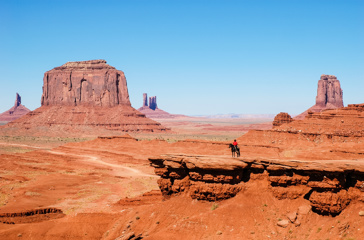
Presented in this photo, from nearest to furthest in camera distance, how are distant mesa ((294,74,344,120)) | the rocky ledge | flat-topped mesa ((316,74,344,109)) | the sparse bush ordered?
the rocky ledge
the sparse bush
distant mesa ((294,74,344,120))
flat-topped mesa ((316,74,344,109))

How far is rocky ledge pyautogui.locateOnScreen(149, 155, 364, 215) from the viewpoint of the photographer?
14258mm

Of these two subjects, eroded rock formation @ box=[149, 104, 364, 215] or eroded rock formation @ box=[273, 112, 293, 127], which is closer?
eroded rock formation @ box=[149, 104, 364, 215]

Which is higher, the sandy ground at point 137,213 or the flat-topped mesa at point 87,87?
the flat-topped mesa at point 87,87

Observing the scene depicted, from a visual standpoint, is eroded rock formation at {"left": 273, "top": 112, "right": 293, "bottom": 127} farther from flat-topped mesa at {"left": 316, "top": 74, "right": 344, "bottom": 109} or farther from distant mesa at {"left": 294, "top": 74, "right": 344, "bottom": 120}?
flat-topped mesa at {"left": 316, "top": 74, "right": 344, "bottom": 109}

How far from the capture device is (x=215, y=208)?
16953mm

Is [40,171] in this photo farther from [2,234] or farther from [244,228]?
[244,228]

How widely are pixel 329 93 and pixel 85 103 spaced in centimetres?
9717

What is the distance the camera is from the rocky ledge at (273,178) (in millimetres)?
14258

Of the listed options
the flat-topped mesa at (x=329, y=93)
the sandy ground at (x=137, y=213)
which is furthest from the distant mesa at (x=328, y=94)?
the sandy ground at (x=137, y=213)

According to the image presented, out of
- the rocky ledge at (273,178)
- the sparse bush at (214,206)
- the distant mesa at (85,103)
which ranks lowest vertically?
the sparse bush at (214,206)

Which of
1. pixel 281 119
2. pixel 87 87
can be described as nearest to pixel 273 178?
pixel 281 119

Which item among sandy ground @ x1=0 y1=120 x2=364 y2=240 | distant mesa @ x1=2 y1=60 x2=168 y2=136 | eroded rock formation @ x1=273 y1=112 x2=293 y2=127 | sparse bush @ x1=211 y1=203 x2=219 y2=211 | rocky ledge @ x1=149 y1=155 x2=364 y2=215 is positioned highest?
distant mesa @ x1=2 y1=60 x2=168 y2=136

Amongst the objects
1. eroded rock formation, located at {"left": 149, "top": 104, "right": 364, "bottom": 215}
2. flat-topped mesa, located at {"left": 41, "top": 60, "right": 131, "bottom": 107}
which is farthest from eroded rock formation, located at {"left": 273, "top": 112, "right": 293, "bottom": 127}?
flat-topped mesa, located at {"left": 41, "top": 60, "right": 131, "bottom": 107}

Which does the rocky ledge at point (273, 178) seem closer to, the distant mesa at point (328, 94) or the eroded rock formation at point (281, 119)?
the eroded rock formation at point (281, 119)
